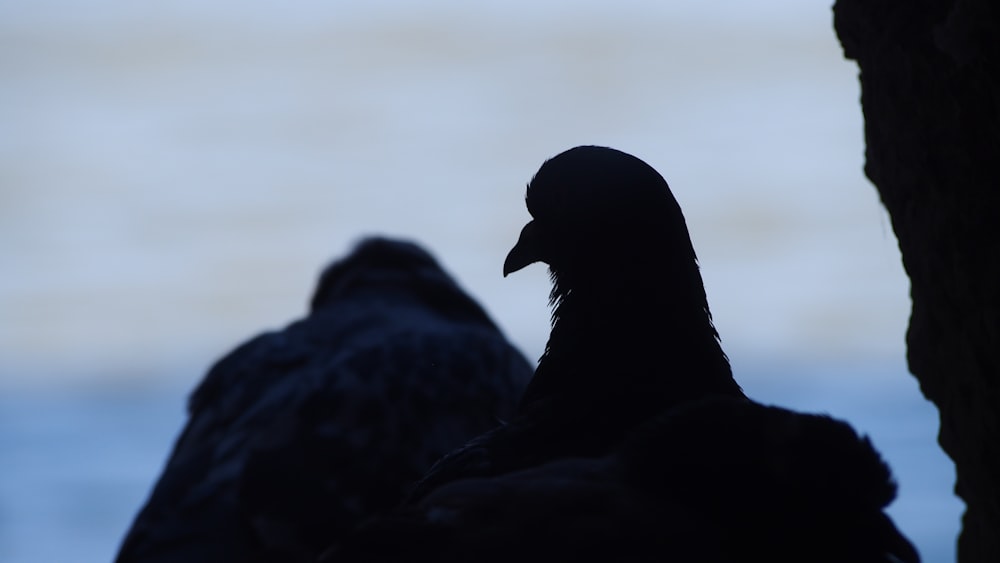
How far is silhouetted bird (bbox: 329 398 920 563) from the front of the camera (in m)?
2.43

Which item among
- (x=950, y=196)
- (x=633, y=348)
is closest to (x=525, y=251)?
(x=633, y=348)

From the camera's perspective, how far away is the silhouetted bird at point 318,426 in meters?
5.71

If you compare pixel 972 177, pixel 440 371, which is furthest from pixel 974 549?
pixel 440 371

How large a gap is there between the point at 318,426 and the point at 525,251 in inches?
85.5

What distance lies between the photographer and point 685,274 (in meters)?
4.05

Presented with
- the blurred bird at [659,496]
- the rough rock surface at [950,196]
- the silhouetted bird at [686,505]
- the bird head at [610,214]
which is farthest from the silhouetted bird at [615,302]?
the silhouetted bird at [686,505]

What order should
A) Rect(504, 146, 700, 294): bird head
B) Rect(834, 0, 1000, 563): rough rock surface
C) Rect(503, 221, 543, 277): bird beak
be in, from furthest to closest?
Rect(503, 221, 543, 277): bird beak → Rect(504, 146, 700, 294): bird head → Rect(834, 0, 1000, 563): rough rock surface

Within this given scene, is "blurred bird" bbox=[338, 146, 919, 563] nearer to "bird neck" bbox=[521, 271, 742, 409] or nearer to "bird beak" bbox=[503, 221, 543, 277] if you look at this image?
"bird neck" bbox=[521, 271, 742, 409]

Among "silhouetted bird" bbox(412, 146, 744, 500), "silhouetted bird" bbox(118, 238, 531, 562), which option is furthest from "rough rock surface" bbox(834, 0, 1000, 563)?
"silhouetted bird" bbox(118, 238, 531, 562)

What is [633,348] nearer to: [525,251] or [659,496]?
[525,251]

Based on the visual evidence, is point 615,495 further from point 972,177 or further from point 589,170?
point 589,170

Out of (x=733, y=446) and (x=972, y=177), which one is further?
(x=972, y=177)

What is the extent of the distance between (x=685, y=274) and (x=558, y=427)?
0.76 meters

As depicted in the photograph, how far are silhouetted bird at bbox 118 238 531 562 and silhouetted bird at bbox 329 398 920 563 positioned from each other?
3.05 metres
